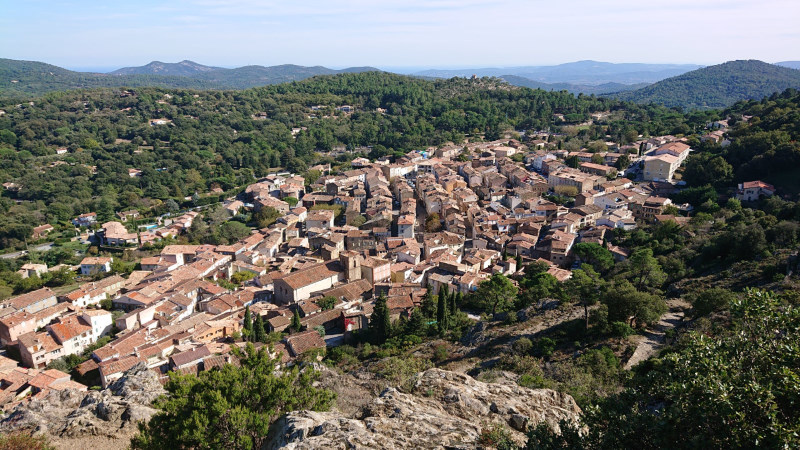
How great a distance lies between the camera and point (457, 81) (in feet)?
370

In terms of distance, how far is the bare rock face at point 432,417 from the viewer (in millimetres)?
8594

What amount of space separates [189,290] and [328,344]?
12.1 m

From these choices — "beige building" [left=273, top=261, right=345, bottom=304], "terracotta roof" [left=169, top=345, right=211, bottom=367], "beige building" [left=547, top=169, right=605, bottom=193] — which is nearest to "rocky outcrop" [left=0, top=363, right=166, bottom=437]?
"terracotta roof" [left=169, top=345, right=211, bottom=367]

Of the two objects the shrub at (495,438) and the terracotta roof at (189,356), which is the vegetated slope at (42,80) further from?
the shrub at (495,438)

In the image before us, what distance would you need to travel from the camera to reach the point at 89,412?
45.0 ft

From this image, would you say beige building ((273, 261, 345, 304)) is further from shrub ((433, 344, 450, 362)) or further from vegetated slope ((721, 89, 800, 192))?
vegetated slope ((721, 89, 800, 192))

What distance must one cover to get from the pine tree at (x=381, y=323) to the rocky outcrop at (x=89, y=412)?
1148 centimetres

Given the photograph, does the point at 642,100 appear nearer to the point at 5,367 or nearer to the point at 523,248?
the point at 523,248

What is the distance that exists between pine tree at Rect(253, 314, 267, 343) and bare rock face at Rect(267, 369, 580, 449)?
16301mm

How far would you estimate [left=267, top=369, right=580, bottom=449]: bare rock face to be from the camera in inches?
338

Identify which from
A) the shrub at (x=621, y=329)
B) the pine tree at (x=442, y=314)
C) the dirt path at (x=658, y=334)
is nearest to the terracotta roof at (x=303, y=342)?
the pine tree at (x=442, y=314)

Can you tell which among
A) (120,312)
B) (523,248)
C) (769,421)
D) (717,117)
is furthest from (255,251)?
(717,117)

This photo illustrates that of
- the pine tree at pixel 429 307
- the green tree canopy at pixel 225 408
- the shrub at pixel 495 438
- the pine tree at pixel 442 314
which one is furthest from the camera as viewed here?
the pine tree at pixel 429 307

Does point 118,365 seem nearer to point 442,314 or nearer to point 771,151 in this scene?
point 442,314
